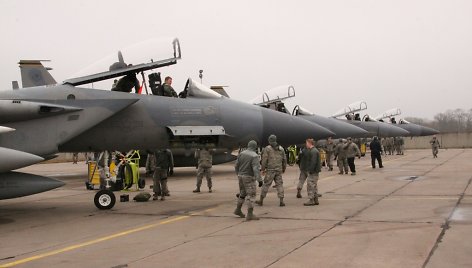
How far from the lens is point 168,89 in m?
10.5

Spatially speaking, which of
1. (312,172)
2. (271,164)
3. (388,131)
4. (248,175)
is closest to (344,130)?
(312,172)

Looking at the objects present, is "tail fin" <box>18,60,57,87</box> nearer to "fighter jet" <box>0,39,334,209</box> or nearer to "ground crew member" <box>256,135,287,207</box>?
"fighter jet" <box>0,39,334,209</box>

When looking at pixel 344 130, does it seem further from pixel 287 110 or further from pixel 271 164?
pixel 271 164

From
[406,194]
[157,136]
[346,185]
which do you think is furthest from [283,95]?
[157,136]

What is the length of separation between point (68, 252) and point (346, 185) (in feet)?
31.9

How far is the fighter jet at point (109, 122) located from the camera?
9.04 metres

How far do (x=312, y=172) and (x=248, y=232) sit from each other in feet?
12.3

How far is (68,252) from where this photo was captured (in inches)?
242

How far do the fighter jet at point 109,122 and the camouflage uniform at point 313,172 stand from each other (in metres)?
1.21

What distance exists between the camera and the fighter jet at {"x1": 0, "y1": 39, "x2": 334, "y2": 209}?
29.7 feet

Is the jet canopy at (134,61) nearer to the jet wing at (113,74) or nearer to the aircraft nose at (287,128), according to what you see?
the jet wing at (113,74)

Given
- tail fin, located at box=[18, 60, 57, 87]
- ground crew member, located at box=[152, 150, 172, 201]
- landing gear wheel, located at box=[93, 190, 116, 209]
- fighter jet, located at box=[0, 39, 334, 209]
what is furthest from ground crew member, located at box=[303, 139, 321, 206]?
tail fin, located at box=[18, 60, 57, 87]

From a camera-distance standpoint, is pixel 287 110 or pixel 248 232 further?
pixel 287 110

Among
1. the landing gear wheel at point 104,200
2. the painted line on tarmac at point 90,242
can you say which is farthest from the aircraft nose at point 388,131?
the painted line on tarmac at point 90,242
